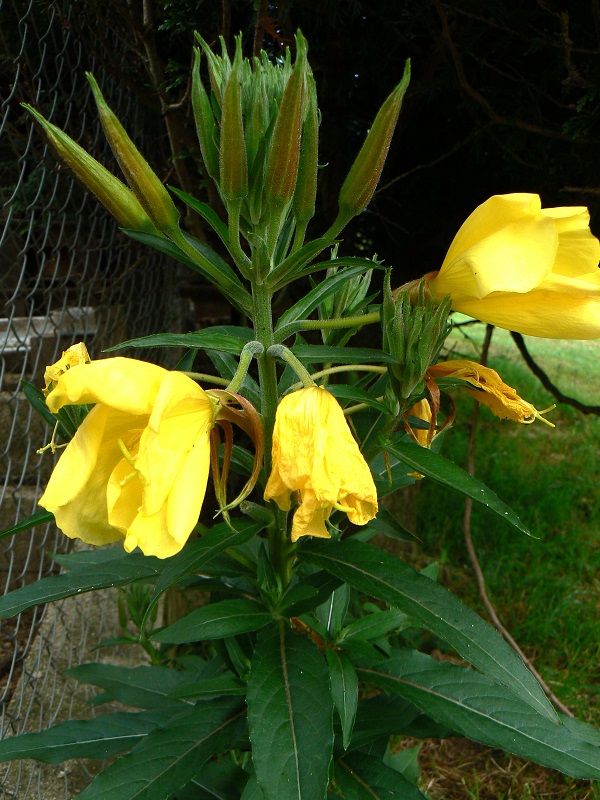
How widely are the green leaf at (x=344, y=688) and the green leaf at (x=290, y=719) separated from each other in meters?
0.10

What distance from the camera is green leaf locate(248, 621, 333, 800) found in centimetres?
85

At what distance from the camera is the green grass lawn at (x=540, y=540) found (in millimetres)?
2471

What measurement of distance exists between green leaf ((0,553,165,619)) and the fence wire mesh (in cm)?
55

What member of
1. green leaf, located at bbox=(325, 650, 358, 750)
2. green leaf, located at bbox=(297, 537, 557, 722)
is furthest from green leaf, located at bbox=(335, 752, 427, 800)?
green leaf, located at bbox=(297, 537, 557, 722)

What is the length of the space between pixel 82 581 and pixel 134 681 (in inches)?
23.1

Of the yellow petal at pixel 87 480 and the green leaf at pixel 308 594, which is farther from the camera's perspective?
the green leaf at pixel 308 594

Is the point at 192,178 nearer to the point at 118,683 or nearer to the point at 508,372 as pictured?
the point at 118,683

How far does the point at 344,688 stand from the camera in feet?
3.70

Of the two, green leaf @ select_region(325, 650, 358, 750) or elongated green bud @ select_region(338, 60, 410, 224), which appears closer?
elongated green bud @ select_region(338, 60, 410, 224)

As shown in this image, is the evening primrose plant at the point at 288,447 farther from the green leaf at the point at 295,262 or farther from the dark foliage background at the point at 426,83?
the dark foliage background at the point at 426,83

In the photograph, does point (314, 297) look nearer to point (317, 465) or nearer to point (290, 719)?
point (317, 465)

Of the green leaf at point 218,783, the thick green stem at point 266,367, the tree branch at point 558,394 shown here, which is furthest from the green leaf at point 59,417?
the tree branch at point 558,394

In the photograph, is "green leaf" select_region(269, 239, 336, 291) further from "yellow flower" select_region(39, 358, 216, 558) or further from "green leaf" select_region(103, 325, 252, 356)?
"yellow flower" select_region(39, 358, 216, 558)

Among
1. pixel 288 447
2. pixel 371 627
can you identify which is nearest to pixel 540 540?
pixel 371 627
